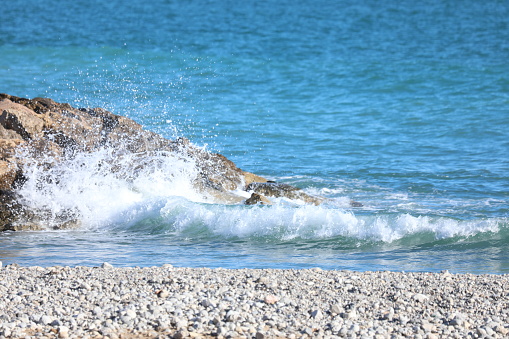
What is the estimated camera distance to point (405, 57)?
2612 cm

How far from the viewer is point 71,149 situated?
10.4 metres

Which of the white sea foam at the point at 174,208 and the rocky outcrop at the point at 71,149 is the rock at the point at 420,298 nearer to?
the white sea foam at the point at 174,208

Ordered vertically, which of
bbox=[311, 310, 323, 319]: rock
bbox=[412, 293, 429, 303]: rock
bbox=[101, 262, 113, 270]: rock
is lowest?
bbox=[311, 310, 323, 319]: rock

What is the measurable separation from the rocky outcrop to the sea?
0.89 feet

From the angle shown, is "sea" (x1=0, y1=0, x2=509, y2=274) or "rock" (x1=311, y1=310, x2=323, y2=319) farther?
"sea" (x1=0, y1=0, x2=509, y2=274)

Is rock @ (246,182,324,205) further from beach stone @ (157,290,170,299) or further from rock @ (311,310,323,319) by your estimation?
rock @ (311,310,323,319)

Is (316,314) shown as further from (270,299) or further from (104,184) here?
(104,184)

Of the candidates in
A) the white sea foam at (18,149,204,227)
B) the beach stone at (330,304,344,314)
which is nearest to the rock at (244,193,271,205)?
the white sea foam at (18,149,204,227)

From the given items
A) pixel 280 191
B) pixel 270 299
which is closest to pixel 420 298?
pixel 270 299

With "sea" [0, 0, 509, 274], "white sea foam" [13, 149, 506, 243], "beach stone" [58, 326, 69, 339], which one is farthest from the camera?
"white sea foam" [13, 149, 506, 243]

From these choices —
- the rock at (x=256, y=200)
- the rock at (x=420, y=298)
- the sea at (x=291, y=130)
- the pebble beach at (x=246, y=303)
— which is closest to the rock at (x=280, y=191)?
the sea at (x=291, y=130)

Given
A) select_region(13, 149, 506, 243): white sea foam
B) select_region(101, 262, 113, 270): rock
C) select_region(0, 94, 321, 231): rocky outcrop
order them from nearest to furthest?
select_region(101, 262, 113, 270): rock → select_region(13, 149, 506, 243): white sea foam → select_region(0, 94, 321, 231): rocky outcrop

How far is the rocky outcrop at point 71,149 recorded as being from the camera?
941 centimetres

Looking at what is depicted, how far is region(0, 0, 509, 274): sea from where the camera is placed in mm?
8336
